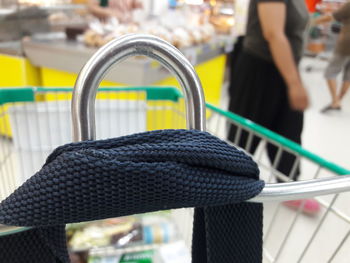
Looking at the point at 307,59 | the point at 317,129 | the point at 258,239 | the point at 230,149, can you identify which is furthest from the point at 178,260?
the point at 307,59

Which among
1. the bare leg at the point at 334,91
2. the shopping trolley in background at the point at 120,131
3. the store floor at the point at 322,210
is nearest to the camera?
the shopping trolley in background at the point at 120,131

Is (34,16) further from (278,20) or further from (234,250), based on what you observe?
(234,250)

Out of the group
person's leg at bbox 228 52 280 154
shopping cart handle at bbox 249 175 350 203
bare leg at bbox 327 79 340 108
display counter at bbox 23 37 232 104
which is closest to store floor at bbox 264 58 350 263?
bare leg at bbox 327 79 340 108

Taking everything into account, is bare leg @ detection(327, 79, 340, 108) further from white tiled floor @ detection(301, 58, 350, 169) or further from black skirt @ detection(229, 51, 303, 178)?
black skirt @ detection(229, 51, 303, 178)

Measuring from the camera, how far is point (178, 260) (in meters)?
1.07

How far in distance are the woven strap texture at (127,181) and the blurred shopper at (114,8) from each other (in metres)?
2.56

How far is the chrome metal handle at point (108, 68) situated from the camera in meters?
0.35

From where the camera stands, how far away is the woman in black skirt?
129cm

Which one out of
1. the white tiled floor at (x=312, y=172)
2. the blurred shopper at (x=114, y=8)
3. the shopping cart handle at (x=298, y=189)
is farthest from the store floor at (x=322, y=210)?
the blurred shopper at (x=114, y=8)

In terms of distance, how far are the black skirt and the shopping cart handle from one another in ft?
3.42

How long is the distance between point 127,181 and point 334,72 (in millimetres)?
2622

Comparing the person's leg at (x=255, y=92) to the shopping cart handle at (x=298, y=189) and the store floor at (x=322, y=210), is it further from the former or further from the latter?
the shopping cart handle at (x=298, y=189)

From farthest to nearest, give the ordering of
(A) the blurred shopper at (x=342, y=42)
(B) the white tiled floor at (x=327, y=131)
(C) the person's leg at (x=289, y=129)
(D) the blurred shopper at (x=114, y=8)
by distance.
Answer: (D) the blurred shopper at (x=114, y=8) < (B) the white tiled floor at (x=327, y=131) < (A) the blurred shopper at (x=342, y=42) < (C) the person's leg at (x=289, y=129)

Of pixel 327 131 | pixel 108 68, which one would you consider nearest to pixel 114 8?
pixel 327 131
